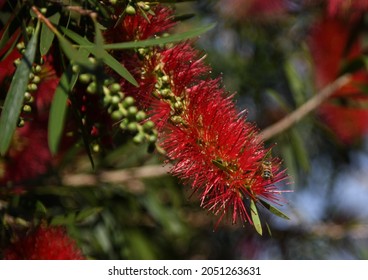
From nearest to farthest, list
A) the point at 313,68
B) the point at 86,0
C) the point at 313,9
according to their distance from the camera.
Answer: the point at 86,0 < the point at 313,68 < the point at 313,9

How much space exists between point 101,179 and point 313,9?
0.84 meters

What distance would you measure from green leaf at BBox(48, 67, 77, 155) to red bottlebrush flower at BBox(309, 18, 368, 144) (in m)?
1.09

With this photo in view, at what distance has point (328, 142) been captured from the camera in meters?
2.06

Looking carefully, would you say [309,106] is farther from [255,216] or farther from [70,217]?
[255,216]

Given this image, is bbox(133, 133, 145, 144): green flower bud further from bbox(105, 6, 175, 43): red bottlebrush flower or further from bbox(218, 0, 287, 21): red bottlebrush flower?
bbox(218, 0, 287, 21): red bottlebrush flower

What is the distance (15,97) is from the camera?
2.54 feet

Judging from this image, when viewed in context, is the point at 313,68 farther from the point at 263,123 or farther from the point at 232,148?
the point at 232,148

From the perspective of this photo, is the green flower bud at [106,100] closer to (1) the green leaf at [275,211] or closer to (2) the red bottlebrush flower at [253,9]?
(1) the green leaf at [275,211]

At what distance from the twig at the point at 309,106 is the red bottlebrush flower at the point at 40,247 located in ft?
2.60

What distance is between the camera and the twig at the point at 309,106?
1.71m

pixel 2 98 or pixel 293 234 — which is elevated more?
pixel 2 98

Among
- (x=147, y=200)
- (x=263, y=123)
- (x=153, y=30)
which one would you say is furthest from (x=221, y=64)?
(x=153, y=30)

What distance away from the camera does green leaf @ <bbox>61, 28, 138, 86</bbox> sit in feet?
2.58

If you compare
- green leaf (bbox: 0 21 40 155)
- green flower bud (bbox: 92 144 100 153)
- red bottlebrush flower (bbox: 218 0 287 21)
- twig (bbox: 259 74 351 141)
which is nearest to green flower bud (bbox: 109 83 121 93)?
green leaf (bbox: 0 21 40 155)
